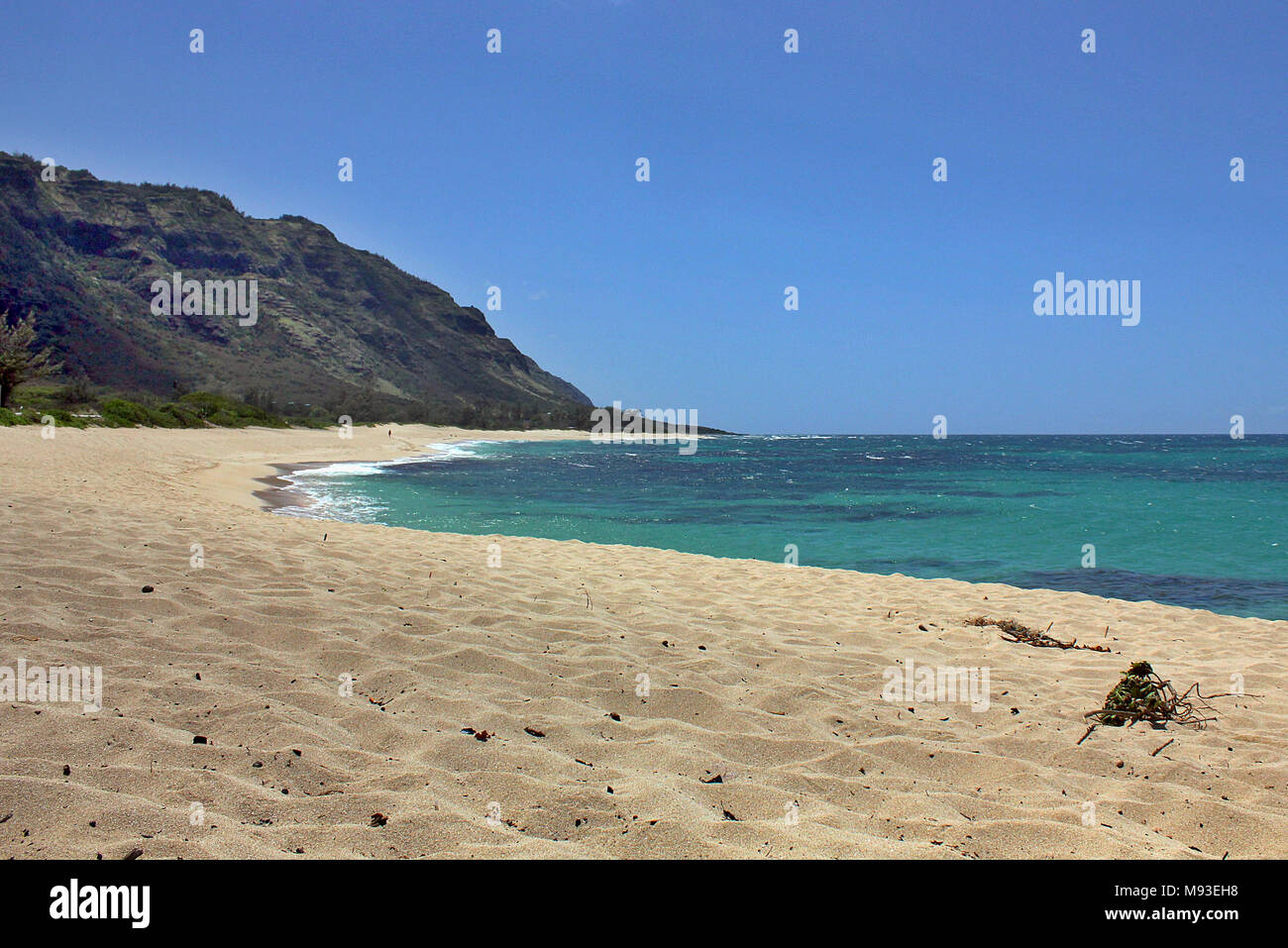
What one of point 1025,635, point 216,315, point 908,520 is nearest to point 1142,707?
point 1025,635

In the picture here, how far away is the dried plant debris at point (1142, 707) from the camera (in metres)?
4.72

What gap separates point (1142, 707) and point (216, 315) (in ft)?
377

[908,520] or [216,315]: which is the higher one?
[216,315]

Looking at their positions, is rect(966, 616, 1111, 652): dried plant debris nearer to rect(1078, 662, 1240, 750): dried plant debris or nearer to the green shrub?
rect(1078, 662, 1240, 750): dried plant debris

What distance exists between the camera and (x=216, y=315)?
97375mm

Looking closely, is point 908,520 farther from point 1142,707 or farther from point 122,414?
point 122,414

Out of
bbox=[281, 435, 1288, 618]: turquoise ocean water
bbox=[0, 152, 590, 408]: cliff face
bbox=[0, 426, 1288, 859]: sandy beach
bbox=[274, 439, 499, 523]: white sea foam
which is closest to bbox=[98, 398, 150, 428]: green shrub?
bbox=[274, 439, 499, 523]: white sea foam

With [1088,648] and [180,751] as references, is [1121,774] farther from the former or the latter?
[180,751]

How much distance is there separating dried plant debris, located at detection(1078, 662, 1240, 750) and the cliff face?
86.8 m

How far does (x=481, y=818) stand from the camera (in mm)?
2951

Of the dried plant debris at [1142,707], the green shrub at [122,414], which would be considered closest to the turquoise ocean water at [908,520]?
the dried plant debris at [1142,707]

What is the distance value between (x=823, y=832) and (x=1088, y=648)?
17.2 feet
